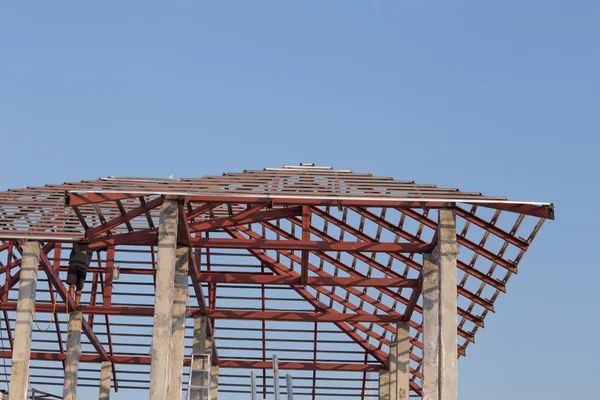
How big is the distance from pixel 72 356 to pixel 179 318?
6.70 m

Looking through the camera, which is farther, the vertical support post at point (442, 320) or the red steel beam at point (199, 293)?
the red steel beam at point (199, 293)

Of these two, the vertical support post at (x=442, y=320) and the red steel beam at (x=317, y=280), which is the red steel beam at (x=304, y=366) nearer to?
the red steel beam at (x=317, y=280)

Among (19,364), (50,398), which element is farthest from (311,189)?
(50,398)

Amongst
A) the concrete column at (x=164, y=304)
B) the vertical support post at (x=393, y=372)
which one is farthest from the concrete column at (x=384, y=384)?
the concrete column at (x=164, y=304)

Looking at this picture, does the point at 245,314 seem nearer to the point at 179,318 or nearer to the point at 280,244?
the point at 179,318

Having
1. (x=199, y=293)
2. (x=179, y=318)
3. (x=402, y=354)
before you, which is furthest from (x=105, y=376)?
(x=179, y=318)

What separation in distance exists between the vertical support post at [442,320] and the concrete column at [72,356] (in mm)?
11576

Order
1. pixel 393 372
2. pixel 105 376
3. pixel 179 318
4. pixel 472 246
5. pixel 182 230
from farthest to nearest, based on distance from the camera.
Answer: pixel 105 376, pixel 393 372, pixel 472 246, pixel 179 318, pixel 182 230

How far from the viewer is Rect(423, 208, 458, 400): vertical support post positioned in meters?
22.8

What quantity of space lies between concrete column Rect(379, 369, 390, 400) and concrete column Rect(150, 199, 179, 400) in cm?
1617

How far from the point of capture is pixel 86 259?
27938 millimetres

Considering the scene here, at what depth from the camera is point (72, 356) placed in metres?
31.6

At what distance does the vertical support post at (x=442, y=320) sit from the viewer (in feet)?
74.9

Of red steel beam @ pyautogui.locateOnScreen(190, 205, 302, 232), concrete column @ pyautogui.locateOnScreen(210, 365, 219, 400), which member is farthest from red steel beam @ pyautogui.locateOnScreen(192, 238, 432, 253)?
concrete column @ pyautogui.locateOnScreen(210, 365, 219, 400)
